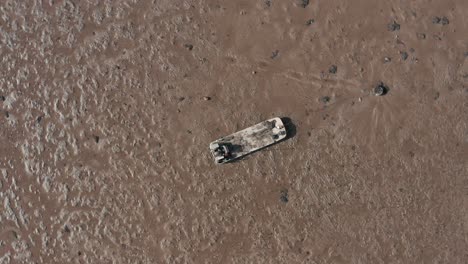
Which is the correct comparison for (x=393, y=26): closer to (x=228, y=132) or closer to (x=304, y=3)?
(x=304, y=3)

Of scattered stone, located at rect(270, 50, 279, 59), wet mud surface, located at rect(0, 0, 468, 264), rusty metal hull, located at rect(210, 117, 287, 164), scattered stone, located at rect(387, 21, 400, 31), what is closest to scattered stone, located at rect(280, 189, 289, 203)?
wet mud surface, located at rect(0, 0, 468, 264)

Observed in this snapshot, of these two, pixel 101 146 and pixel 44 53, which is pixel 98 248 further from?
pixel 44 53

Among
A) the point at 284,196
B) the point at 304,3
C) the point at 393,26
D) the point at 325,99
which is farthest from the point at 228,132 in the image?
the point at 393,26

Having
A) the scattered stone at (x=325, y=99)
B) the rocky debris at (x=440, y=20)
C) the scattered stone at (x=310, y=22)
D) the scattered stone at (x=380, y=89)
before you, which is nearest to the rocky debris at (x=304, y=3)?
the scattered stone at (x=310, y=22)

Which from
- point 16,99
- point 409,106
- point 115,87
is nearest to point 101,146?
point 115,87

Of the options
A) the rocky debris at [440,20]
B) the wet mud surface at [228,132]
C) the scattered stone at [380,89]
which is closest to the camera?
the wet mud surface at [228,132]

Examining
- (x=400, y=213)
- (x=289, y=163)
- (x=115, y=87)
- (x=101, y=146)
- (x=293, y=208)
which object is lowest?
(x=400, y=213)

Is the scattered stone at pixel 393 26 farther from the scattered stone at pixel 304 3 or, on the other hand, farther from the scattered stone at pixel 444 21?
the scattered stone at pixel 304 3
